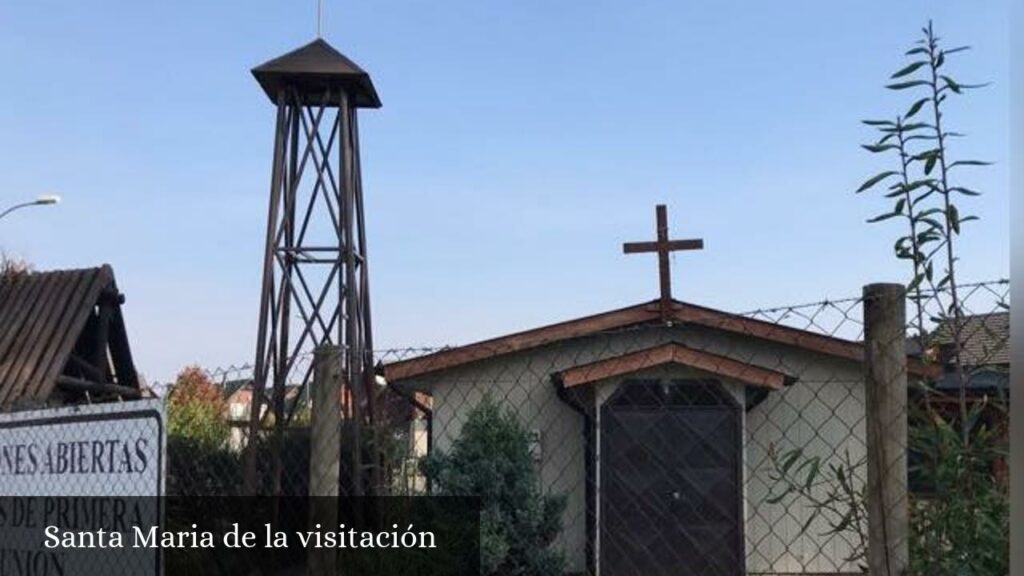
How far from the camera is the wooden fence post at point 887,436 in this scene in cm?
229

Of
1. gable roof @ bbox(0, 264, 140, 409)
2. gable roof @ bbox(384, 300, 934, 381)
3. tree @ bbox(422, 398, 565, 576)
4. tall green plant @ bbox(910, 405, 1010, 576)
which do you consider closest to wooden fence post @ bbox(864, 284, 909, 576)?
tall green plant @ bbox(910, 405, 1010, 576)

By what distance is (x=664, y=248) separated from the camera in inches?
474

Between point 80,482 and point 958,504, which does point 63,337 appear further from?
point 958,504

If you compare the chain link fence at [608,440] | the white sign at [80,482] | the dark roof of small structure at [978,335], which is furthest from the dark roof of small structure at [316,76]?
the dark roof of small structure at [978,335]

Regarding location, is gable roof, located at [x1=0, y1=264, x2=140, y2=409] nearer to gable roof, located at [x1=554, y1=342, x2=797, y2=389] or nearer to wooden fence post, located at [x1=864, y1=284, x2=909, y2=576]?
gable roof, located at [x1=554, y1=342, x2=797, y2=389]

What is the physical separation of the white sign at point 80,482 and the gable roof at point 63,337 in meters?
7.83

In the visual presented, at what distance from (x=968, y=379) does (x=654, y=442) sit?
970cm

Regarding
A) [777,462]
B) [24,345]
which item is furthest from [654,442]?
[777,462]

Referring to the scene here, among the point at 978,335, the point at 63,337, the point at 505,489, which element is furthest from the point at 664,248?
the point at 978,335

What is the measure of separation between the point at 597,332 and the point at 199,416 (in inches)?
183

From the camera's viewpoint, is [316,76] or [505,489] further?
[316,76]

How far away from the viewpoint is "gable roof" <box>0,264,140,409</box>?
12828 millimetres

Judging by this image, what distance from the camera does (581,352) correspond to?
1288 cm

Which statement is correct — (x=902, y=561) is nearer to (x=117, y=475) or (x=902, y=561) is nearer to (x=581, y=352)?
(x=117, y=475)
